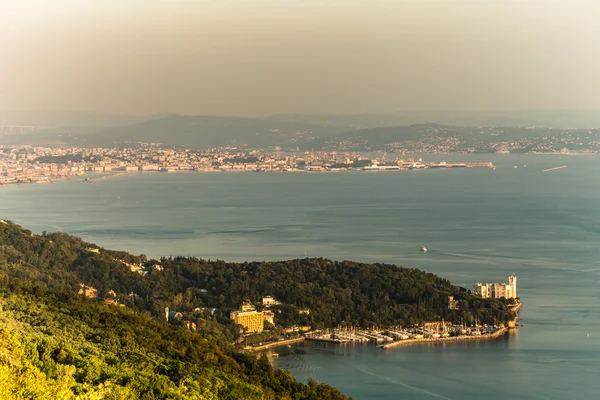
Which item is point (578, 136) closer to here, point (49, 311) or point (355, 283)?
point (355, 283)

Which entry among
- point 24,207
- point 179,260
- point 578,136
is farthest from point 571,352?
point 578,136

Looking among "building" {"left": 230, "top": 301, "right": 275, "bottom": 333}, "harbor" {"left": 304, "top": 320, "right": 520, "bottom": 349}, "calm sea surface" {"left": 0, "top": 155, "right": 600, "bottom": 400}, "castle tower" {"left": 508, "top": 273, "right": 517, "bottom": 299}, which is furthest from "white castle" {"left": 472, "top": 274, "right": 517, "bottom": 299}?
"building" {"left": 230, "top": 301, "right": 275, "bottom": 333}

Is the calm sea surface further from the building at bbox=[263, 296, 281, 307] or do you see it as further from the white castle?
the building at bbox=[263, 296, 281, 307]

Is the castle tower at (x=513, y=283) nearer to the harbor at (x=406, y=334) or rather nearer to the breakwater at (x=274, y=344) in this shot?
the harbor at (x=406, y=334)

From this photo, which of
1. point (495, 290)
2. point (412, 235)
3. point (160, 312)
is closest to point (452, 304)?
point (495, 290)

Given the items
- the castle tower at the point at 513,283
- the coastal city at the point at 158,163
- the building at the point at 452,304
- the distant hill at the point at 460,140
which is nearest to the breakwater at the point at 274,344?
the building at the point at 452,304

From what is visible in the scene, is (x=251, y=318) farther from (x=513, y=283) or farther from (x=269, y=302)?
(x=513, y=283)
